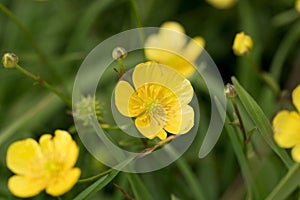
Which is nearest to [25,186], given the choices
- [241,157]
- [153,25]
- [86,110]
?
[86,110]

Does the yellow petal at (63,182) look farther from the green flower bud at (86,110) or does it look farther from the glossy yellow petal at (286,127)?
the glossy yellow petal at (286,127)

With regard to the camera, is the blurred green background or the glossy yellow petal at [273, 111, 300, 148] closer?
the glossy yellow petal at [273, 111, 300, 148]

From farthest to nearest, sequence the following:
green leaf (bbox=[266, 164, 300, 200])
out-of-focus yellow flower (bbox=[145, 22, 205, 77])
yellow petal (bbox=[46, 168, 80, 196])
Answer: out-of-focus yellow flower (bbox=[145, 22, 205, 77]), green leaf (bbox=[266, 164, 300, 200]), yellow petal (bbox=[46, 168, 80, 196])

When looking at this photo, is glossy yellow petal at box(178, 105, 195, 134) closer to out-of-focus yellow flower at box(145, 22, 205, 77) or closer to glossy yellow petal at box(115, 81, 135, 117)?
glossy yellow petal at box(115, 81, 135, 117)

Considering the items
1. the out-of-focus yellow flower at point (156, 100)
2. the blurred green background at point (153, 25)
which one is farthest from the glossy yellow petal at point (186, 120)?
the blurred green background at point (153, 25)

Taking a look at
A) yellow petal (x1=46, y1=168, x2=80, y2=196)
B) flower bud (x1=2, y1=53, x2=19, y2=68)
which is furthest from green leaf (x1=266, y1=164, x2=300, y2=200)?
flower bud (x1=2, y1=53, x2=19, y2=68)

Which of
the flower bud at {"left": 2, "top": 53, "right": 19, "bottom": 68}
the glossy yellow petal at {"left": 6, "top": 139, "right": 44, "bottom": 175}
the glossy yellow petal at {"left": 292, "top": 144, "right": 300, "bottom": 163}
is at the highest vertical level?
the flower bud at {"left": 2, "top": 53, "right": 19, "bottom": 68}

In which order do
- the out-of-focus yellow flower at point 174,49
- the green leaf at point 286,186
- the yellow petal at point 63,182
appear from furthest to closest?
the out-of-focus yellow flower at point 174,49, the green leaf at point 286,186, the yellow petal at point 63,182

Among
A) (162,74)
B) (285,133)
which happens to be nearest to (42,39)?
(162,74)
